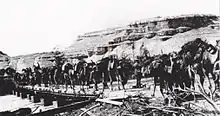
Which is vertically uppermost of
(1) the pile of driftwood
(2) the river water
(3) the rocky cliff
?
(3) the rocky cliff

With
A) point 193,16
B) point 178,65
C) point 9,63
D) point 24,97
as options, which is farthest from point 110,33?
point 178,65

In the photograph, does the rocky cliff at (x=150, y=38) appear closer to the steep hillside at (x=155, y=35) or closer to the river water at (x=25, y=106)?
the steep hillside at (x=155, y=35)

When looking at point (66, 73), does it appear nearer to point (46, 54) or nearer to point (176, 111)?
point (176, 111)

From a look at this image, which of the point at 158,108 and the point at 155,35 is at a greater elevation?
the point at 155,35

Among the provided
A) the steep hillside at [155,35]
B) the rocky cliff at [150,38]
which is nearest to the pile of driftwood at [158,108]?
the rocky cliff at [150,38]

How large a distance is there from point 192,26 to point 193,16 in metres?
3.29

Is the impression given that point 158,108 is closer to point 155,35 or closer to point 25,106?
point 25,106

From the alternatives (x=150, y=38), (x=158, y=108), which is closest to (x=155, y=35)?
(x=150, y=38)

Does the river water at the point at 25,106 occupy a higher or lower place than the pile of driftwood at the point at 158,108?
lower

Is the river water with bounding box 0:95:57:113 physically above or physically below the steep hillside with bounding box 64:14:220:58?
below

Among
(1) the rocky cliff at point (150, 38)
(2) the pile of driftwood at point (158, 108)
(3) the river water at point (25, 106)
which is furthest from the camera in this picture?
(1) the rocky cliff at point (150, 38)

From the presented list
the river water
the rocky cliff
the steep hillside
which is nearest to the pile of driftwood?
the river water

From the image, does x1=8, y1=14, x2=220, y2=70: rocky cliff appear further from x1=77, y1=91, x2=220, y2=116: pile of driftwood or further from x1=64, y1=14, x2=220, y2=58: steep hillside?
x1=77, y1=91, x2=220, y2=116: pile of driftwood

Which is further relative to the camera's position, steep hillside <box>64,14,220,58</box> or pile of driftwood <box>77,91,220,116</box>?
steep hillside <box>64,14,220,58</box>
